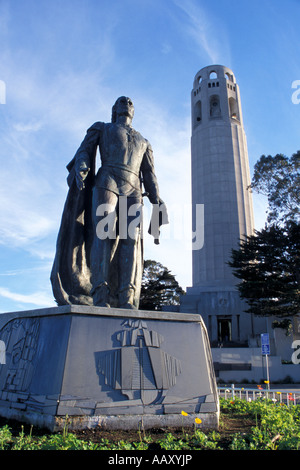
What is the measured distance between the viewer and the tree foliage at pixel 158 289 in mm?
36469

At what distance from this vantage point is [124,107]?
5.93 m

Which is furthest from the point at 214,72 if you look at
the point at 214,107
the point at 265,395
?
the point at 265,395

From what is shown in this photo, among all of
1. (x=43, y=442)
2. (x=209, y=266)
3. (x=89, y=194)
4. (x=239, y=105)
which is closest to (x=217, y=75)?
(x=239, y=105)

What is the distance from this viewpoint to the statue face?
593 centimetres

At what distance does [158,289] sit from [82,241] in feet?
105

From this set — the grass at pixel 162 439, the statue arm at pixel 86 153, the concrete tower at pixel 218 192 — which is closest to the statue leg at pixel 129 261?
the statue arm at pixel 86 153

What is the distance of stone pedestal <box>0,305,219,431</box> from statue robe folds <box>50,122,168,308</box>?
830 millimetres

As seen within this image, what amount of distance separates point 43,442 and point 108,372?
0.95m

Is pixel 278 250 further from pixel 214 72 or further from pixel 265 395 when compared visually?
pixel 214 72

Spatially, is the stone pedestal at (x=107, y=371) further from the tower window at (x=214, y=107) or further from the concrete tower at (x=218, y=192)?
the tower window at (x=214, y=107)

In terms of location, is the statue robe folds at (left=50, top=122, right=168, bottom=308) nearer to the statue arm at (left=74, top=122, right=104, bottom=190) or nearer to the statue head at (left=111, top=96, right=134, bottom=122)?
the statue arm at (left=74, top=122, right=104, bottom=190)

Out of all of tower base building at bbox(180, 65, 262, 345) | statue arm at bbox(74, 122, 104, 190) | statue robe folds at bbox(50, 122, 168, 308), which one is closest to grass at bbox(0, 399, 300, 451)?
statue robe folds at bbox(50, 122, 168, 308)

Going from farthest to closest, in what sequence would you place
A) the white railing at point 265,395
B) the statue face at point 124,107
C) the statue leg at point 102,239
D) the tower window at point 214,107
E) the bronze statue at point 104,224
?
the tower window at point 214,107 < the white railing at point 265,395 < the statue face at point 124,107 < the bronze statue at point 104,224 < the statue leg at point 102,239
